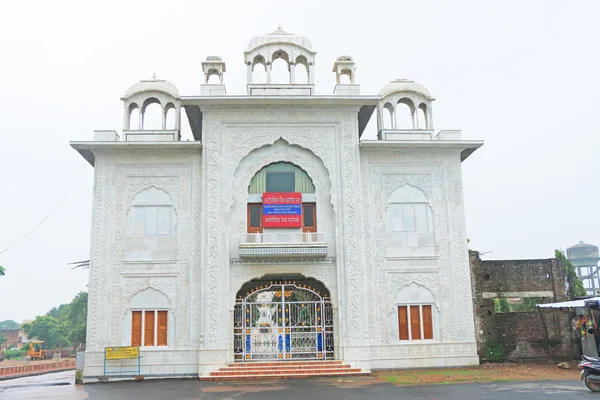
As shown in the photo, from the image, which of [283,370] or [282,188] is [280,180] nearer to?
[282,188]

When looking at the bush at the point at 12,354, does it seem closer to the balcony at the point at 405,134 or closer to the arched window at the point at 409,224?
the arched window at the point at 409,224

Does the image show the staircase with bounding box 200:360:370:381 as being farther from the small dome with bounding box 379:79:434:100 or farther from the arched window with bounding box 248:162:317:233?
the small dome with bounding box 379:79:434:100

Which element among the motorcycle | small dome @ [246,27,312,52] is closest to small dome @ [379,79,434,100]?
small dome @ [246,27,312,52]

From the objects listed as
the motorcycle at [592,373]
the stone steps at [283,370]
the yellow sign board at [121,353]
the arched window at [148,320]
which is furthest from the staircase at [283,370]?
the motorcycle at [592,373]

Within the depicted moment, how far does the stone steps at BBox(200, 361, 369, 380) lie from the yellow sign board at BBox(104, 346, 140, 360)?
216cm

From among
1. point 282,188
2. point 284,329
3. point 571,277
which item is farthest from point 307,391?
point 571,277

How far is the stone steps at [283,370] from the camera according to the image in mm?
15203

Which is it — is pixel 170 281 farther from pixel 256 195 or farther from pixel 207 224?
pixel 256 195

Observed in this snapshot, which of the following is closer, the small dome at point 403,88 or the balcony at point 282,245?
the balcony at point 282,245

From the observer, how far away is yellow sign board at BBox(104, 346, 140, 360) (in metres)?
15.8

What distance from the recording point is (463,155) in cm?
1903

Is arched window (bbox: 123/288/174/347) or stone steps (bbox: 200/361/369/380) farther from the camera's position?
arched window (bbox: 123/288/174/347)

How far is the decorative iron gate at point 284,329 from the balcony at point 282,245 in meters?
1.05

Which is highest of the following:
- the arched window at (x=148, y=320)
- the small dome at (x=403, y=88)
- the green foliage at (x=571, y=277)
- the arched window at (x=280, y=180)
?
the small dome at (x=403, y=88)
